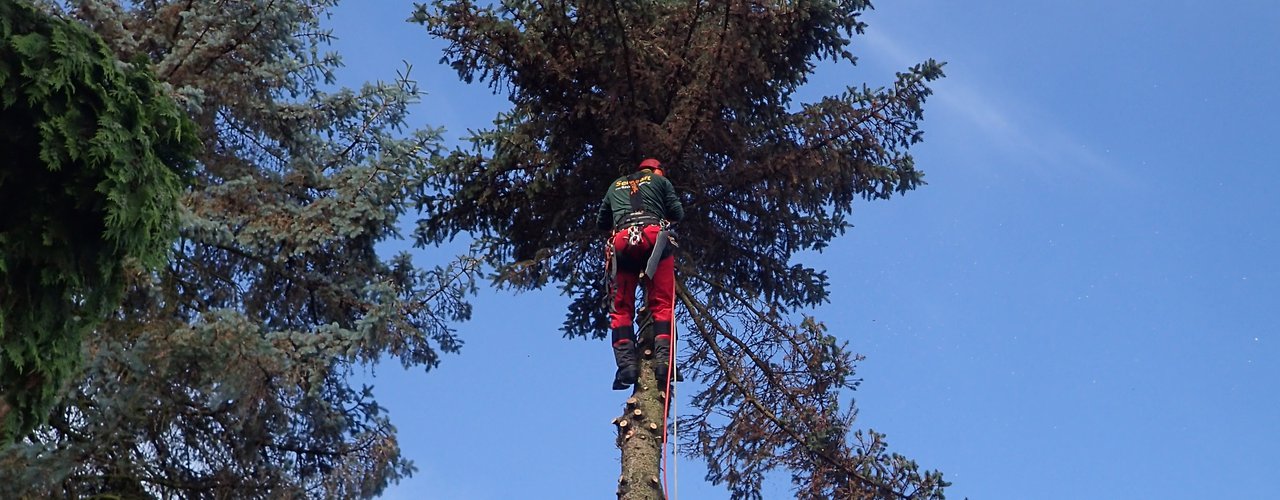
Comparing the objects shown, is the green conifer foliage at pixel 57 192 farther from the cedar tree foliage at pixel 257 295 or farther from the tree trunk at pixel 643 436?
the tree trunk at pixel 643 436

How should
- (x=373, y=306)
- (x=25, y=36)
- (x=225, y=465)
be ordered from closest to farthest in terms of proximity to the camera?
(x=25, y=36) → (x=225, y=465) → (x=373, y=306)

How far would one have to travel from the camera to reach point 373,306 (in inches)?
485

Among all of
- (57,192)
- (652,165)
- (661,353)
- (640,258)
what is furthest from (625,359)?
(57,192)

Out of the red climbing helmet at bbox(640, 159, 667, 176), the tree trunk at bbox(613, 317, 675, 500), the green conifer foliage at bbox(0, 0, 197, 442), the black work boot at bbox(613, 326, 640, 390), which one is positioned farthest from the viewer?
the red climbing helmet at bbox(640, 159, 667, 176)

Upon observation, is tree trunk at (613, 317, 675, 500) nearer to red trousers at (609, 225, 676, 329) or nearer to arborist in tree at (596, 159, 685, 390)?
arborist in tree at (596, 159, 685, 390)

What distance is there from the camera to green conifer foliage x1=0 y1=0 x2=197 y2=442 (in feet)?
27.5

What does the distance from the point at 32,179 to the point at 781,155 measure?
6.46m

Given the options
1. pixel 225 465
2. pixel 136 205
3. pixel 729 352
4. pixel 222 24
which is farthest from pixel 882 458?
pixel 222 24

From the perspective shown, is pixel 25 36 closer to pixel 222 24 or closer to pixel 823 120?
pixel 222 24

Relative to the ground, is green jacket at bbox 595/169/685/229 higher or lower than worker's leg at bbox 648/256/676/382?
higher

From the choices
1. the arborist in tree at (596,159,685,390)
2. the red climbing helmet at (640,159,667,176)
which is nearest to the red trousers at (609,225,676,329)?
the arborist in tree at (596,159,685,390)

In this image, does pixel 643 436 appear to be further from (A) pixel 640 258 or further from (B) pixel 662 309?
(A) pixel 640 258

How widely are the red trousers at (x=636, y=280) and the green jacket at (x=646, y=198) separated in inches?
7.9

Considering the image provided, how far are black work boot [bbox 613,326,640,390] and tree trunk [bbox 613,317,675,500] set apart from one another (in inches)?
3.1
